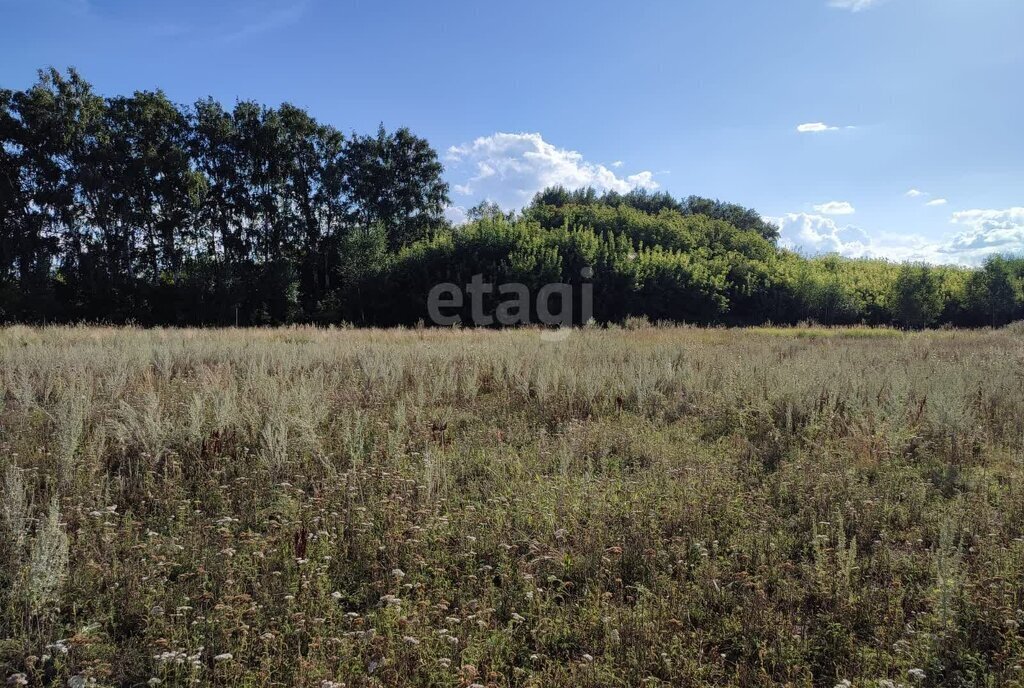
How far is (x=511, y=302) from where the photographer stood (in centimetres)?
3588

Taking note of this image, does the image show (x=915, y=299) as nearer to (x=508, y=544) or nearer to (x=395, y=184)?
(x=395, y=184)

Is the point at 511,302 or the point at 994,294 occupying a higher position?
the point at 994,294

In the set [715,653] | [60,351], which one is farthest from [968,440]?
[60,351]

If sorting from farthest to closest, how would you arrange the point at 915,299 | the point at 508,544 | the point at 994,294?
the point at 994,294 → the point at 915,299 → the point at 508,544

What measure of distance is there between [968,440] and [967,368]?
468 cm

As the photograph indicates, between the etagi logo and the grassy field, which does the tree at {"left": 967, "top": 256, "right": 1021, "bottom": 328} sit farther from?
the grassy field

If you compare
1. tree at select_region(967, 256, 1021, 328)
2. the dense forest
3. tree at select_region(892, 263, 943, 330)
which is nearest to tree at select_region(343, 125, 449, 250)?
the dense forest

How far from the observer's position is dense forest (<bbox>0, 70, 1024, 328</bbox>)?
31750mm

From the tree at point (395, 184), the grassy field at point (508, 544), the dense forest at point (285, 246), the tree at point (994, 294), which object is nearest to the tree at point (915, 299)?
the dense forest at point (285, 246)

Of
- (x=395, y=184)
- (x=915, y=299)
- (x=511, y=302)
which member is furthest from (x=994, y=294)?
(x=395, y=184)

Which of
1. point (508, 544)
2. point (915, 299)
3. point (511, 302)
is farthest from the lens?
point (915, 299)

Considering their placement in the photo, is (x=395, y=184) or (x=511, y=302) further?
(x=395, y=184)

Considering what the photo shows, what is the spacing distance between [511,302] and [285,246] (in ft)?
58.0

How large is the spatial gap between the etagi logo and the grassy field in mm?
29141
